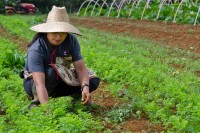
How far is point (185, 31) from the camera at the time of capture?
13.5 metres

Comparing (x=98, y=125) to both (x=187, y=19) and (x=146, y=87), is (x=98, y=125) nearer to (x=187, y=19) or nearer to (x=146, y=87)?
(x=146, y=87)

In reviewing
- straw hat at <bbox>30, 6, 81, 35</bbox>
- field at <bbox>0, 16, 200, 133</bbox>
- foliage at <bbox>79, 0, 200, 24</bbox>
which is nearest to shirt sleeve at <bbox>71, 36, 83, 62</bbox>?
straw hat at <bbox>30, 6, 81, 35</bbox>

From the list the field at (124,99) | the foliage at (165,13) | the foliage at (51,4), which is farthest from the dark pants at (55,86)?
the foliage at (51,4)

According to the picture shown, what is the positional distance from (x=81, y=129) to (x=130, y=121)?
1.00 metres

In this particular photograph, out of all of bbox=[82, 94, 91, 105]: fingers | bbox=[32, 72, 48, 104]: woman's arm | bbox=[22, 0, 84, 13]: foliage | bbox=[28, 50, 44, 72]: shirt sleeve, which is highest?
bbox=[28, 50, 44, 72]: shirt sleeve

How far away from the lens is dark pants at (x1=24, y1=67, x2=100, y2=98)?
17.0ft

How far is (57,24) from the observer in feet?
16.5

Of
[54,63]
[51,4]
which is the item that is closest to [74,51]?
[54,63]

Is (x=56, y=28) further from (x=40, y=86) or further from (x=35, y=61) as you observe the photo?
(x=40, y=86)

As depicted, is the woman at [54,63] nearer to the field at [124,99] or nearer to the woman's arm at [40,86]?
the woman's arm at [40,86]

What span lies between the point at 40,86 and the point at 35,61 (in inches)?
11.6

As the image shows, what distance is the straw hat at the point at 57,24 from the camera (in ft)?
16.2

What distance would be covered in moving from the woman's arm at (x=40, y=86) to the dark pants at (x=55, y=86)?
0.17 meters

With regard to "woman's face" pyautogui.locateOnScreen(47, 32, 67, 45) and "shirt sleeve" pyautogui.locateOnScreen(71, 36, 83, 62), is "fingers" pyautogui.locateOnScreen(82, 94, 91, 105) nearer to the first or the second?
"shirt sleeve" pyautogui.locateOnScreen(71, 36, 83, 62)
